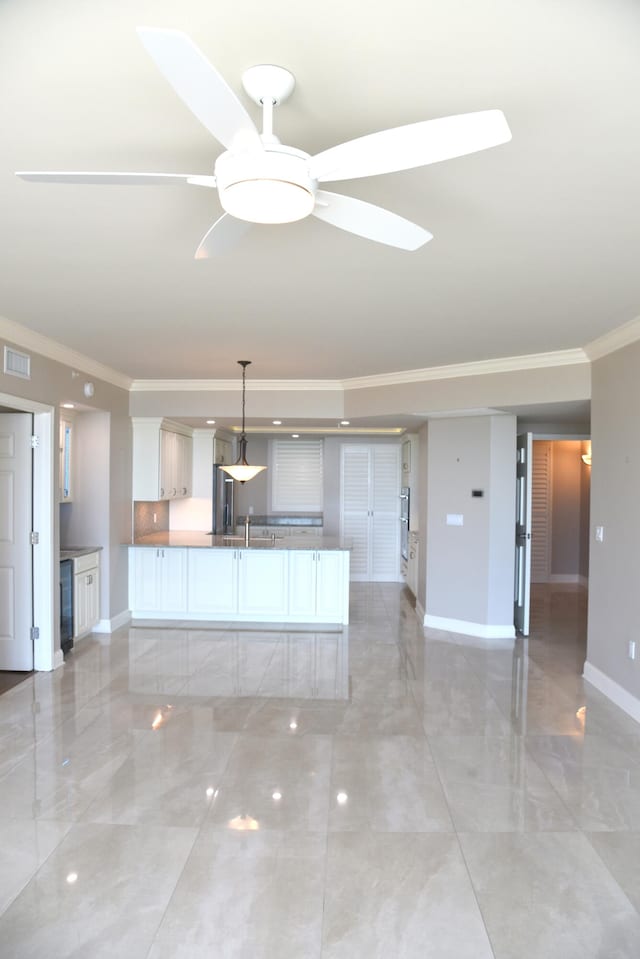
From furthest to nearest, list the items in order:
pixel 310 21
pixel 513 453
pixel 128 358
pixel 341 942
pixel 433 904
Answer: pixel 513 453 < pixel 128 358 < pixel 433 904 < pixel 341 942 < pixel 310 21

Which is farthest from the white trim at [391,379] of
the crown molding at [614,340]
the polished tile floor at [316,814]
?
the polished tile floor at [316,814]

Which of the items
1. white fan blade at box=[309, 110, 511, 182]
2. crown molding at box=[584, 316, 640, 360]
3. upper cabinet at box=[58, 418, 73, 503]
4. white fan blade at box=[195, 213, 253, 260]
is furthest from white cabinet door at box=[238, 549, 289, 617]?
white fan blade at box=[309, 110, 511, 182]

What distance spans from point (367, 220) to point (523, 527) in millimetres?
4673

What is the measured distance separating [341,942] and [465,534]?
14.3 feet

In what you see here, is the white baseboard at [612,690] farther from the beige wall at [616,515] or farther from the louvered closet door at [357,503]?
the louvered closet door at [357,503]

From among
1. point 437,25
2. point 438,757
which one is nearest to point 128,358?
point 438,757

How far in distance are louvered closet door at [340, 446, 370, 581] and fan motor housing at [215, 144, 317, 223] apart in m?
7.39

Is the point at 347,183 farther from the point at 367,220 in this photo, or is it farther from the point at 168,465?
the point at 168,465

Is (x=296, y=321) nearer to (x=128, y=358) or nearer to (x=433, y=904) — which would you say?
(x=128, y=358)

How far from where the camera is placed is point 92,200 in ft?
7.29

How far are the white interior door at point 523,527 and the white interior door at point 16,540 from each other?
441cm

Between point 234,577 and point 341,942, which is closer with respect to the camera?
point 341,942

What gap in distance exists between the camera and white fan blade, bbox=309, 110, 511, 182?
50.4 inches

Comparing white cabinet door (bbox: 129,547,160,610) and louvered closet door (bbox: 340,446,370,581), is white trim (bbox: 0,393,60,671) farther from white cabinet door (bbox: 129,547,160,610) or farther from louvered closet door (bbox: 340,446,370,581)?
louvered closet door (bbox: 340,446,370,581)
